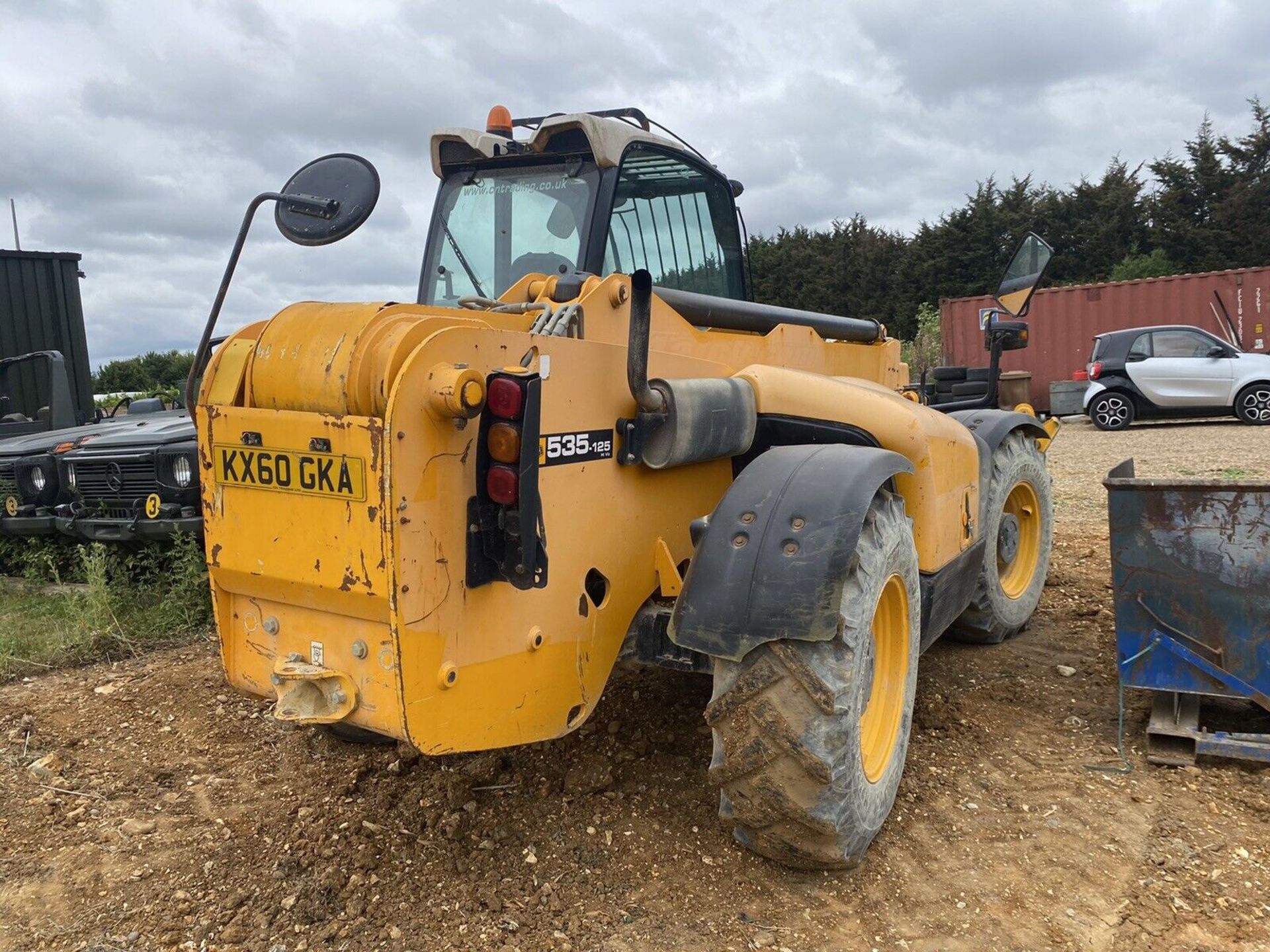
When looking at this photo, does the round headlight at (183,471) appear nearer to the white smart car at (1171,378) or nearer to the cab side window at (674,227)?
the cab side window at (674,227)

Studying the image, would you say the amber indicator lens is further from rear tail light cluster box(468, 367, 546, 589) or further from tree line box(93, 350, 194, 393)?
tree line box(93, 350, 194, 393)

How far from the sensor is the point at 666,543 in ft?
9.73

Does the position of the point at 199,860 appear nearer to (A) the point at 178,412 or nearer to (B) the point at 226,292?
(B) the point at 226,292

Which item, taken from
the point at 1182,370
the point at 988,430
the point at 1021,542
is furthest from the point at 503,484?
the point at 1182,370

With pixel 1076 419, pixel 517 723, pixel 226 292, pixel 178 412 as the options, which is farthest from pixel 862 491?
pixel 1076 419

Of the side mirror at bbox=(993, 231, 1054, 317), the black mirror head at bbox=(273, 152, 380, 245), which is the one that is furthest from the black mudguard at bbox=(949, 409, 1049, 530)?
the black mirror head at bbox=(273, 152, 380, 245)

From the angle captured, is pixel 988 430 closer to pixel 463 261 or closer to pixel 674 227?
pixel 674 227

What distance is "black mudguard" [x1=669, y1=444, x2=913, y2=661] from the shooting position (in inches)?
96.4

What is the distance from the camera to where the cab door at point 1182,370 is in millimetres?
14117

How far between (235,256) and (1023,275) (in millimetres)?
3346

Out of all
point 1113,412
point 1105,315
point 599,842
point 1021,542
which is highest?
point 1105,315

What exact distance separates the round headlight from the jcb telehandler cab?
3.07 metres

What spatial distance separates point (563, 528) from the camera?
8.18 feet

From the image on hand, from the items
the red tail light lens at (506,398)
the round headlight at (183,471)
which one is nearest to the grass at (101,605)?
the round headlight at (183,471)
